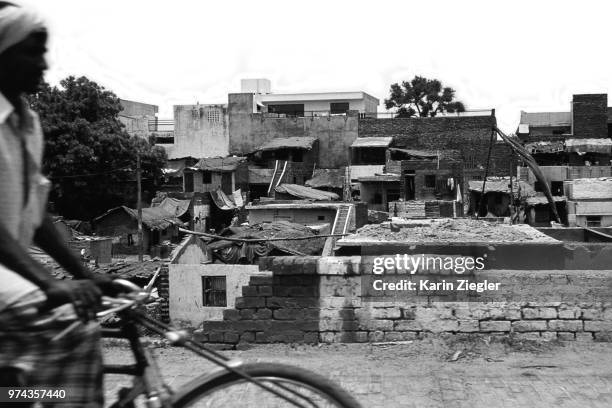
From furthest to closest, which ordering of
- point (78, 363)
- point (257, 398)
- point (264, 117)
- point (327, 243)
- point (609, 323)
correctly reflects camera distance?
point (264, 117), point (327, 243), point (609, 323), point (257, 398), point (78, 363)

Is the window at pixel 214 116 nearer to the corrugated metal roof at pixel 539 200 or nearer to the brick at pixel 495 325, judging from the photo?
the corrugated metal roof at pixel 539 200

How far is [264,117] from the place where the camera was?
145ft

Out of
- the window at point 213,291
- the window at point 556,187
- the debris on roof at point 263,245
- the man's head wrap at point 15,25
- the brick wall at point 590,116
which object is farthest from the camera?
the brick wall at point 590,116

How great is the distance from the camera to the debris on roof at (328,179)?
123 feet

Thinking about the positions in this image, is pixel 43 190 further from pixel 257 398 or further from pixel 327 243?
pixel 327 243

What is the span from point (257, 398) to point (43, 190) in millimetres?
1049

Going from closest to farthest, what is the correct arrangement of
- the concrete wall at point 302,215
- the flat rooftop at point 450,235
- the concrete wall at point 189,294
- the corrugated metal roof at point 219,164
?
the flat rooftop at point 450,235 < the concrete wall at point 189,294 < the concrete wall at point 302,215 < the corrugated metal roof at point 219,164

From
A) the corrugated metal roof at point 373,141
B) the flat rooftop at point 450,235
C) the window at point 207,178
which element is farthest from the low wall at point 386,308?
the corrugated metal roof at point 373,141

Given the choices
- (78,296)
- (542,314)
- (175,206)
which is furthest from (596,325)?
(175,206)

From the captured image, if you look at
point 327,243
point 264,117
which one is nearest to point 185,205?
point 264,117

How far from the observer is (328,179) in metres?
37.9

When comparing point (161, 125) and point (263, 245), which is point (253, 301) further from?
point (161, 125)

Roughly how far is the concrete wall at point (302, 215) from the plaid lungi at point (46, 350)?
79.4 ft

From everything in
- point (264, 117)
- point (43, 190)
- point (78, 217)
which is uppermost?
point (264, 117)
